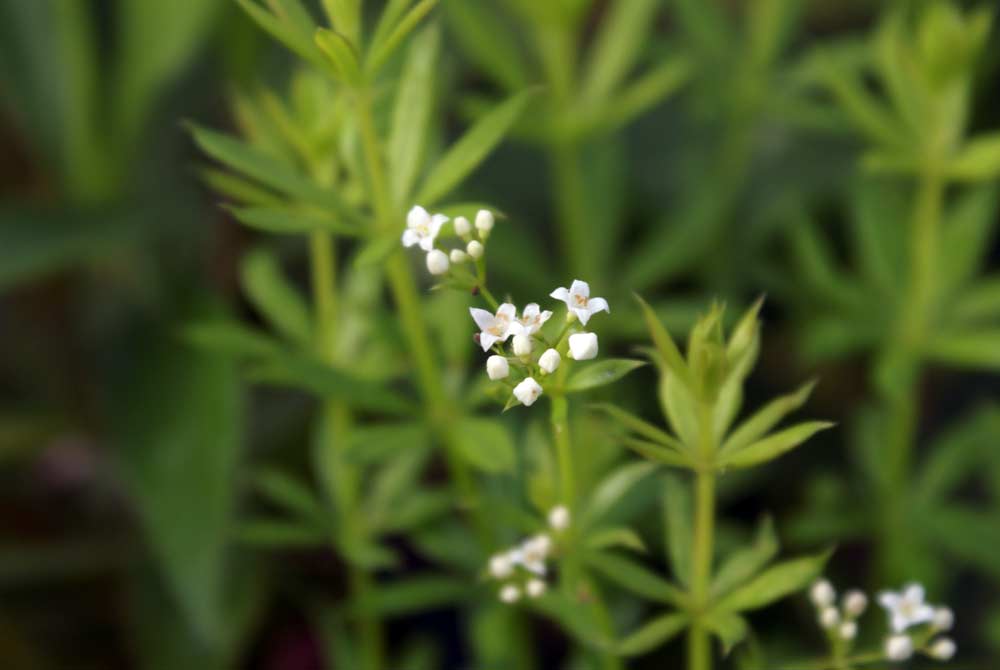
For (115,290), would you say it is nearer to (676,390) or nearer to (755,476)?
(755,476)

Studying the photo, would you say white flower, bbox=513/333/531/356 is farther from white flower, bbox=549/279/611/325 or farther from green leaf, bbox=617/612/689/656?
green leaf, bbox=617/612/689/656

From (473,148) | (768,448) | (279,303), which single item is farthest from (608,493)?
(279,303)

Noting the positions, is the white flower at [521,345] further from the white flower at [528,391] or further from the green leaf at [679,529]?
the green leaf at [679,529]

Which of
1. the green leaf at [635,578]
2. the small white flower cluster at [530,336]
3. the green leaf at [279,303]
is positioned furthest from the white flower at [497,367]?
the green leaf at [279,303]

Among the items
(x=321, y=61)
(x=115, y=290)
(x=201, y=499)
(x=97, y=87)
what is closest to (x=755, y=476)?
(x=201, y=499)

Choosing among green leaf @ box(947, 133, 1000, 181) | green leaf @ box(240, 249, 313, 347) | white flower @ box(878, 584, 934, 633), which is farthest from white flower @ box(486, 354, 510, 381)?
green leaf @ box(947, 133, 1000, 181)
